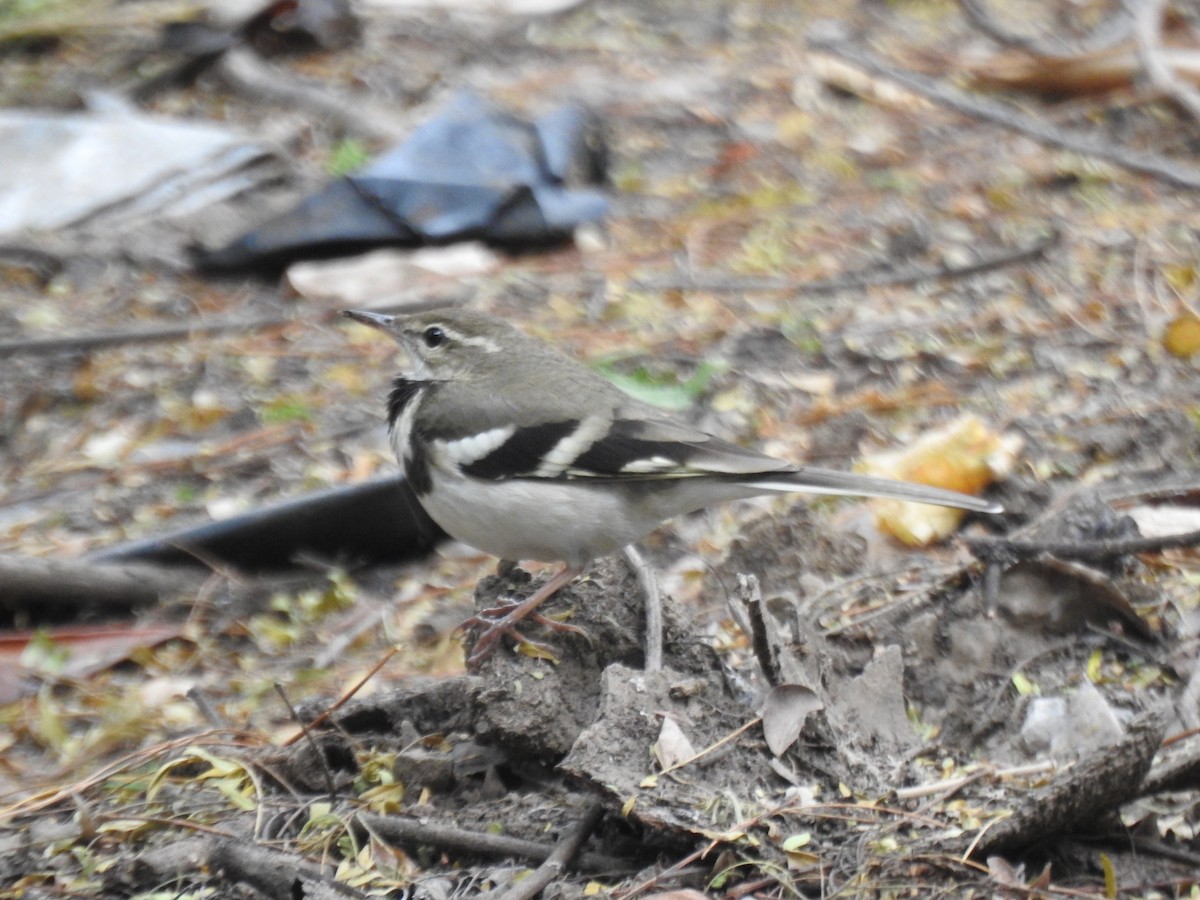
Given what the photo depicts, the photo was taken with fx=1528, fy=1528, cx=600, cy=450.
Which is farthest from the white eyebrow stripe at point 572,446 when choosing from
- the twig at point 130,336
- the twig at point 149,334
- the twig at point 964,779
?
the twig at point 130,336

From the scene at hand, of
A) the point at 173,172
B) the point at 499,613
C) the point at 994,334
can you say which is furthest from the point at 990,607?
the point at 173,172

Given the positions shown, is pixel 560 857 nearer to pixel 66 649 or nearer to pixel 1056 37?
pixel 66 649

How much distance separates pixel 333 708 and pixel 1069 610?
2.01 m

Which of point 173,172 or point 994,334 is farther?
point 173,172

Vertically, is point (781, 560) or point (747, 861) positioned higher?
point (747, 861)

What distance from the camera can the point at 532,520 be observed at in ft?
13.9

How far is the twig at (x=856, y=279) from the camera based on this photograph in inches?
278

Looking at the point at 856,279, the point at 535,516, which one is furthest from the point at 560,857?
the point at 856,279

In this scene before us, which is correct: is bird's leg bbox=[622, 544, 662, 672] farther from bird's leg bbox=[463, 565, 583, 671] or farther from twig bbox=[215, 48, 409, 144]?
twig bbox=[215, 48, 409, 144]

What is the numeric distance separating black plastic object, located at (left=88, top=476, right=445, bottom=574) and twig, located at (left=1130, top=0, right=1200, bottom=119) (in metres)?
5.18

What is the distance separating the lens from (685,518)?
5547 millimetres

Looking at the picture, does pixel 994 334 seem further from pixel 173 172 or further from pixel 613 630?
pixel 173 172

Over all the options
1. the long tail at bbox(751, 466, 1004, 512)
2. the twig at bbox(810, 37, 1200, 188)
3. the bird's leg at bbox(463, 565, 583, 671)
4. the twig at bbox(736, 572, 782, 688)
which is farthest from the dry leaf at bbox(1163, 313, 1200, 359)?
the twig at bbox(736, 572, 782, 688)

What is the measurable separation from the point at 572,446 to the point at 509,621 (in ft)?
2.18
